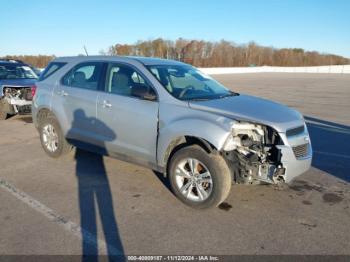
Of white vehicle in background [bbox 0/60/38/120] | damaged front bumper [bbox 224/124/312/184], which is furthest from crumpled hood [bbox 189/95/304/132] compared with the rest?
white vehicle in background [bbox 0/60/38/120]

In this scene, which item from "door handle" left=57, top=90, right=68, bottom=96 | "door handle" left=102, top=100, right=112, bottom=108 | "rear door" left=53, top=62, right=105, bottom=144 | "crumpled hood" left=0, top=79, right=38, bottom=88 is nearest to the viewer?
"door handle" left=102, top=100, right=112, bottom=108

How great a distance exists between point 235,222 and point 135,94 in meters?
2.19

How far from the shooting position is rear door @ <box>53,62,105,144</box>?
5543 mm

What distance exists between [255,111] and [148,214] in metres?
1.84

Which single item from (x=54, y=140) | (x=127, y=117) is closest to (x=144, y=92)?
(x=127, y=117)

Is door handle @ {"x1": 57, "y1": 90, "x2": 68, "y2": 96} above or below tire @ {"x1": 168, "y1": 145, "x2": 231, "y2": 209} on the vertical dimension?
above

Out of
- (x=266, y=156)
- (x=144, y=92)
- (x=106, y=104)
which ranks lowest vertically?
(x=266, y=156)

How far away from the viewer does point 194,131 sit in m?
4.26

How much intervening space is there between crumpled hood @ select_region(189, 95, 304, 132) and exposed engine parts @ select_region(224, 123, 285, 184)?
0.12 meters

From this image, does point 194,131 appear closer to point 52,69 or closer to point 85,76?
point 85,76

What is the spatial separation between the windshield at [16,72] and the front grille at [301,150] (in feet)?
31.4

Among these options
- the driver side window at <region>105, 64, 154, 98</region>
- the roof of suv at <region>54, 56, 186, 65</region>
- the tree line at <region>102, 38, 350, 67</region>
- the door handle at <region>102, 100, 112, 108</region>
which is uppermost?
the tree line at <region>102, 38, 350, 67</region>

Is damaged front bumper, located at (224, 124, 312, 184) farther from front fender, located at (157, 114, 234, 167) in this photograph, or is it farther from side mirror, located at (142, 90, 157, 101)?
side mirror, located at (142, 90, 157, 101)

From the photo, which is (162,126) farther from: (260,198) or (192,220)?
(260,198)
